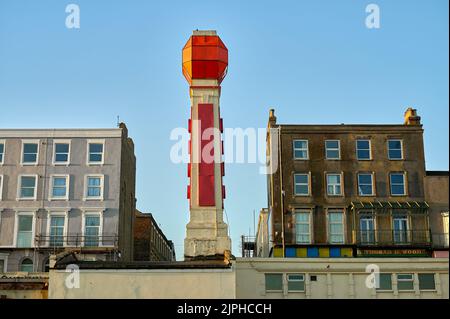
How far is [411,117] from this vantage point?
7625 cm

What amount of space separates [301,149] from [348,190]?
17.7 feet

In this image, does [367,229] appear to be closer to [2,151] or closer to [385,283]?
[385,283]

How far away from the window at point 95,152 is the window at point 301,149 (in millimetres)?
17032

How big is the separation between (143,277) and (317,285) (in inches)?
532

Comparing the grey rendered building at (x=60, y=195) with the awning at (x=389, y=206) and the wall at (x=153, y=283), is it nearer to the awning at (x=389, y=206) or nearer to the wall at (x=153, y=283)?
the wall at (x=153, y=283)

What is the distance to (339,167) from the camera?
74.4 metres

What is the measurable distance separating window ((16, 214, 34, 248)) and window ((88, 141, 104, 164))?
713 cm

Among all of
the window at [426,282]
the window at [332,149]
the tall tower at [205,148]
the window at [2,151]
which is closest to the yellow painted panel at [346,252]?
the window at [426,282]

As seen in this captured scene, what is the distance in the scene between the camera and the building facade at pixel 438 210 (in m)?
71.6

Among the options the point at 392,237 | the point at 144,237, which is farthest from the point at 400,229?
the point at 144,237

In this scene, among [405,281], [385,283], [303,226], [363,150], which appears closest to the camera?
[385,283]
